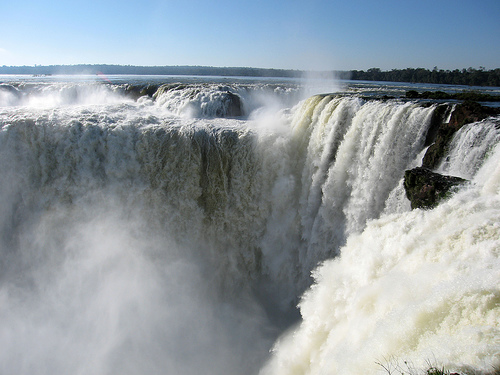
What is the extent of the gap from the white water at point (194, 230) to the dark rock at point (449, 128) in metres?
0.48

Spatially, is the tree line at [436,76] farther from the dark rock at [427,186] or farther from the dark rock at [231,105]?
the dark rock at [427,186]

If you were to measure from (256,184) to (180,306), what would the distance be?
413 cm

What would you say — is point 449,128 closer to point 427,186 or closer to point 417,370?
point 427,186

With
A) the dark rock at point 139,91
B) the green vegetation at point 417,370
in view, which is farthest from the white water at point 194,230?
the dark rock at point 139,91

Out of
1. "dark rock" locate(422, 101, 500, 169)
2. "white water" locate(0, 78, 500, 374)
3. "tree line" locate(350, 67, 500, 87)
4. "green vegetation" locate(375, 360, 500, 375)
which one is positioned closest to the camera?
"green vegetation" locate(375, 360, 500, 375)

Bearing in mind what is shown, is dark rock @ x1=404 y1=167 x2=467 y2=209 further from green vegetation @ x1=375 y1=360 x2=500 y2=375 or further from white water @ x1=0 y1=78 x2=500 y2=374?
green vegetation @ x1=375 y1=360 x2=500 y2=375

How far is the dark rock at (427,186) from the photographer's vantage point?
17.9 ft

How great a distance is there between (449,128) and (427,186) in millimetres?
1638

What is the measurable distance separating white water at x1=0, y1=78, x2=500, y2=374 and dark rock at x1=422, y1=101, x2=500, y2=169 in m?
0.48

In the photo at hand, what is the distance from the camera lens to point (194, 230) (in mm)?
10695

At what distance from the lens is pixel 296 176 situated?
10.2 metres

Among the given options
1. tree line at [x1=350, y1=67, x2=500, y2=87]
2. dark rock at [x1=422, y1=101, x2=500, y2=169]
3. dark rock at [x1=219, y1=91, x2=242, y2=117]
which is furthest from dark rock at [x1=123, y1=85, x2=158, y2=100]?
tree line at [x1=350, y1=67, x2=500, y2=87]

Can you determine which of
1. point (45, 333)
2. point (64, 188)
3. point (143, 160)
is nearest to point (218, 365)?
point (45, 333)

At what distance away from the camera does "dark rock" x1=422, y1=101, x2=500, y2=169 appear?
6383 millimetres
